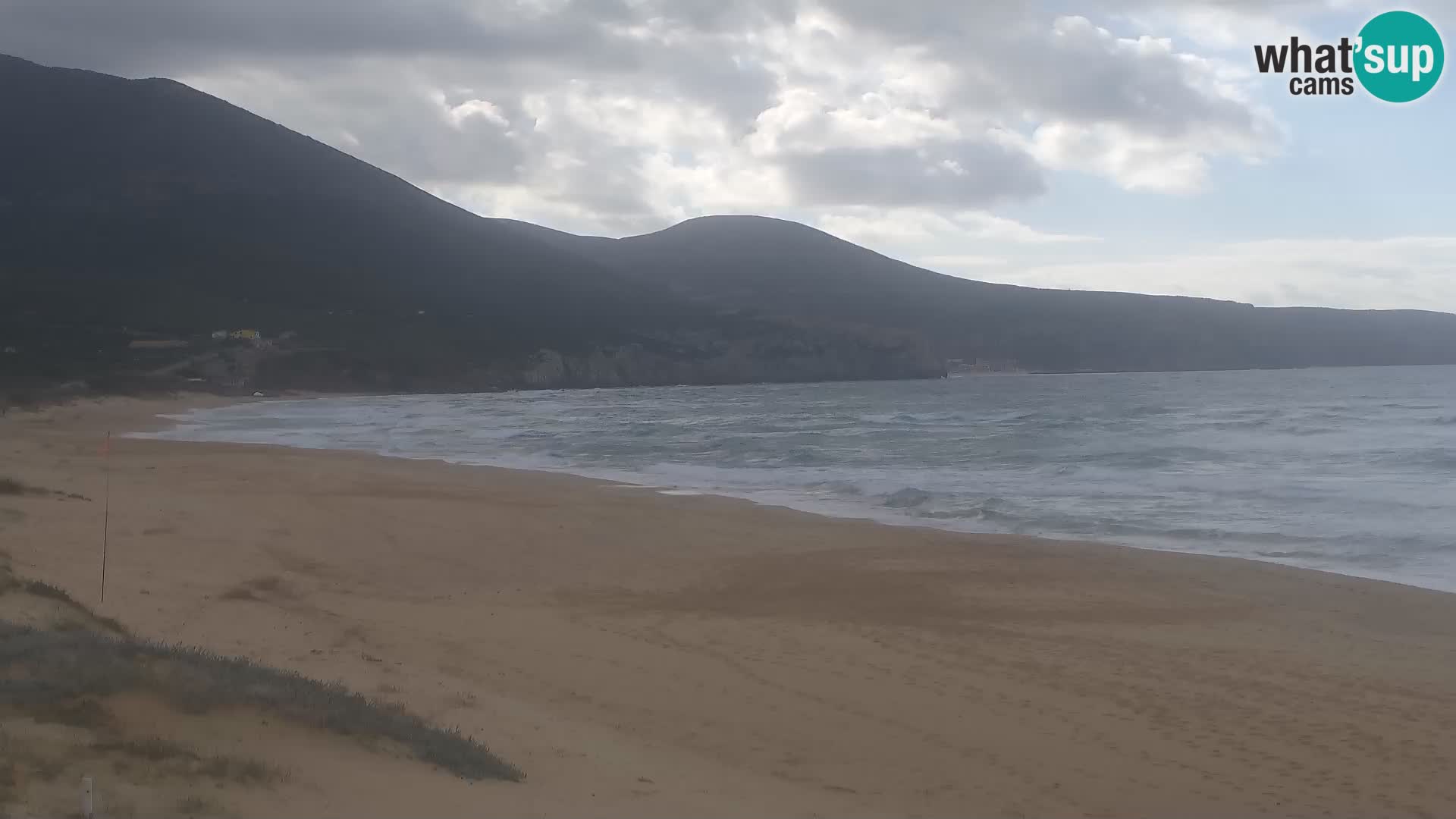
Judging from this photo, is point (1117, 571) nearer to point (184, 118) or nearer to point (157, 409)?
point (157, 409)

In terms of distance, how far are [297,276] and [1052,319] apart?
85244 millimetres

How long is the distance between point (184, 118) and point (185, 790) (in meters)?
137

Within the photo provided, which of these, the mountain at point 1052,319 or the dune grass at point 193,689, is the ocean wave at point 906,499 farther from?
the mountain at point 1052,319

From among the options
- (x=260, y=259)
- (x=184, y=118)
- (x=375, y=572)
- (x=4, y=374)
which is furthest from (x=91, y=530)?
(x=184, y=118)

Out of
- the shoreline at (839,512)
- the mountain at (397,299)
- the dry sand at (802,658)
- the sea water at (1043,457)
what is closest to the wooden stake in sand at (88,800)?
the dry sand at (802,658)

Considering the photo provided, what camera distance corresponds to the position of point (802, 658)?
8078 millimetres

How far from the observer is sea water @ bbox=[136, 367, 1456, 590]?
590 inches

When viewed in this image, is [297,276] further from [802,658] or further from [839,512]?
[802,658]

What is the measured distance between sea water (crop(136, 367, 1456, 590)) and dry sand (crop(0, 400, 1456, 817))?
2612 mm

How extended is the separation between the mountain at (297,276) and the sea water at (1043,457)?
Result: 25.6m

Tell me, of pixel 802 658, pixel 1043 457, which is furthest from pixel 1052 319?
pixel 802 658

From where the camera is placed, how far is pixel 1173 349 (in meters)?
131

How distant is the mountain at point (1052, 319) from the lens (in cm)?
12900

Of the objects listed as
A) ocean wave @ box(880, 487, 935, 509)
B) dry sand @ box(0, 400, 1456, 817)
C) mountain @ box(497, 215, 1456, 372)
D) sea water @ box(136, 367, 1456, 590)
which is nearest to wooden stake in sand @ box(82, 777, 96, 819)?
dry sand @ box(0, 400, 1456, 817)
